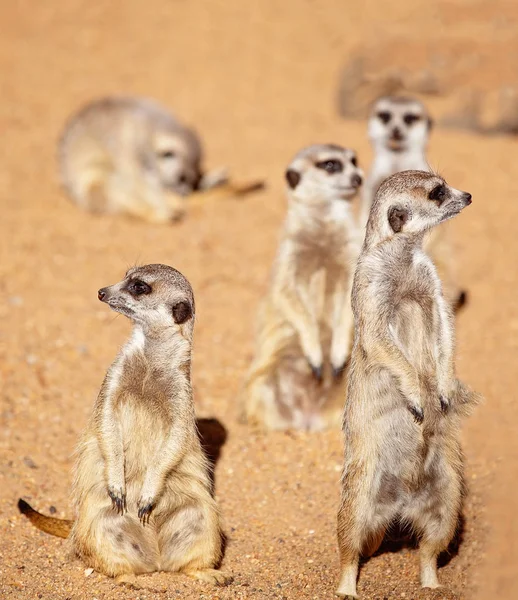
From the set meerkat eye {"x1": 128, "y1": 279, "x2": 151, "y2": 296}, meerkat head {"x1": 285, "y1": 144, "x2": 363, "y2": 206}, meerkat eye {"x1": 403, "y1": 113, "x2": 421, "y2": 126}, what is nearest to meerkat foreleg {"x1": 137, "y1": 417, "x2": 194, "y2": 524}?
meerkat eye {"x1": 128, "y1": 279, "x2": 151, "y2": 296}

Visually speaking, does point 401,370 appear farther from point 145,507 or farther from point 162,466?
point 145,507

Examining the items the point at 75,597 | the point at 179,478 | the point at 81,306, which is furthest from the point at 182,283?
the point at 81,306

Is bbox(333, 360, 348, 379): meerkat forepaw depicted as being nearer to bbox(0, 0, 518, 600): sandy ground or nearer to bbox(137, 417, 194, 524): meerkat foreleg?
bbox(0, 0, 518, 600): sandy ground

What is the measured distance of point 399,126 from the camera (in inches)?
223

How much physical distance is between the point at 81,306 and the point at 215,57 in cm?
520

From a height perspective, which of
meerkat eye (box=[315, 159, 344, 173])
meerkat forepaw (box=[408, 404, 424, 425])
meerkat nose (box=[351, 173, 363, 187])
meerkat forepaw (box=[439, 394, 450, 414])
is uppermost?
meerkat eye (box=[315, 159, 344, 173])

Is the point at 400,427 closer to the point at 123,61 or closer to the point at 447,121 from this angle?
the point at 447,121

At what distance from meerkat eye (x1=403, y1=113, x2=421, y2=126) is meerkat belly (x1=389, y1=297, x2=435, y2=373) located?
2700 mm

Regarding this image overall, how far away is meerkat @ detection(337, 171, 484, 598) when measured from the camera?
3.12 m

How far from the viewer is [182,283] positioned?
3.32m

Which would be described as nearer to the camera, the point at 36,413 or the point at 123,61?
the point at 36,413

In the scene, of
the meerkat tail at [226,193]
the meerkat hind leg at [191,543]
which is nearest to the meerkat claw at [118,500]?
the meerkat hind leg at [191,543]

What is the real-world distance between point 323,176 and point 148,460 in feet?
6.38

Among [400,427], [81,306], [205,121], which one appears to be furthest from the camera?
[205,121]
